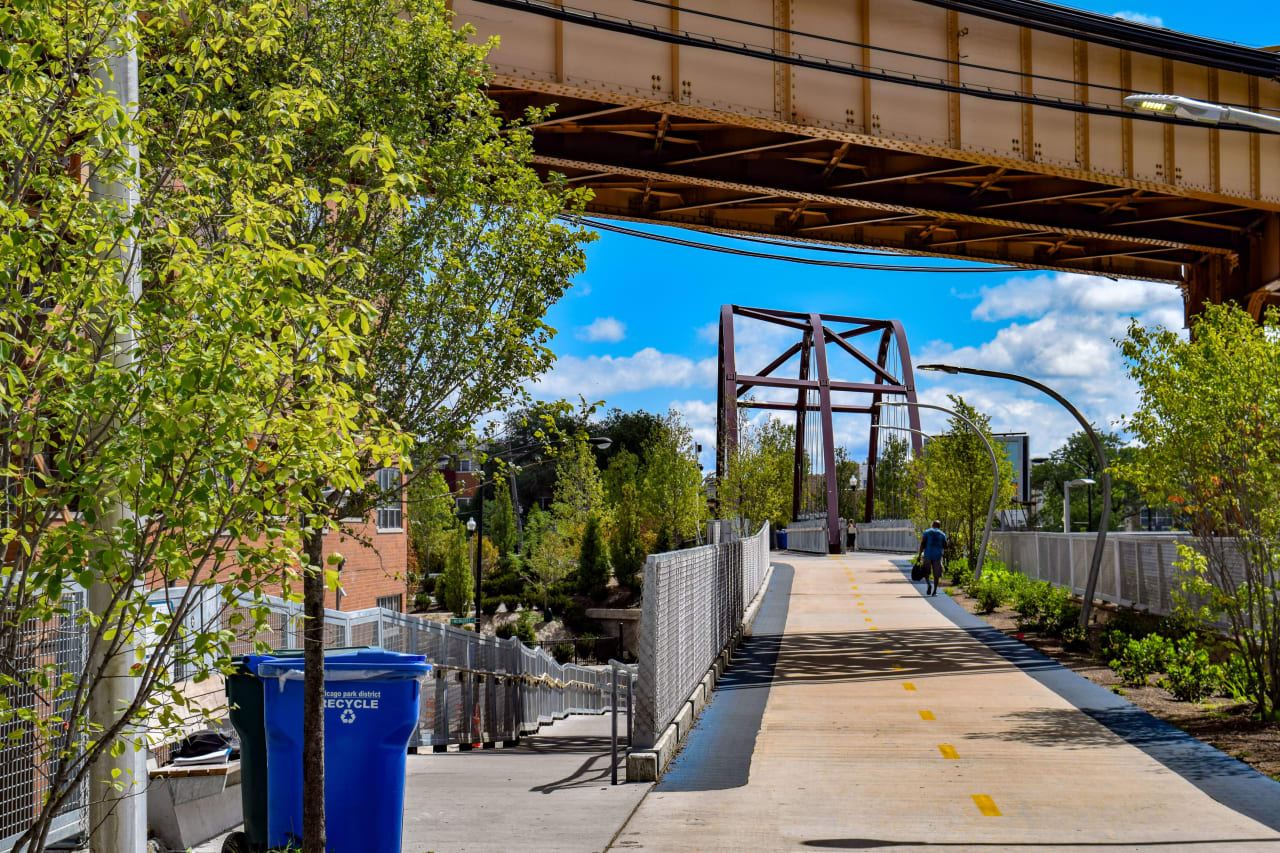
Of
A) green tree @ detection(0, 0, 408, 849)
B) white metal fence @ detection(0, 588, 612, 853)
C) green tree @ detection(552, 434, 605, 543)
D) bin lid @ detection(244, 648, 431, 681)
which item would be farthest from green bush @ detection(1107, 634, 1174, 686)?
green tree @ detection(552, 434, 605, 543)

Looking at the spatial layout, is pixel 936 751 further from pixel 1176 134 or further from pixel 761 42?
pixel 1176 134

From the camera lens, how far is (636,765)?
32.5 ft

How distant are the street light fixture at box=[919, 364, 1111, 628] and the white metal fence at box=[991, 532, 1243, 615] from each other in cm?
28

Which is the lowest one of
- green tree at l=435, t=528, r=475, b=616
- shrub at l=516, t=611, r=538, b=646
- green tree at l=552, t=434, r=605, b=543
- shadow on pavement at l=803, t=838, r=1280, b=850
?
shrub at l=516, t=611, r=538, b=646

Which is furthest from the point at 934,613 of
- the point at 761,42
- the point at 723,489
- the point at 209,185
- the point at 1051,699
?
the point at 723,489

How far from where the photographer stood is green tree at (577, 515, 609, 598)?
177 feet

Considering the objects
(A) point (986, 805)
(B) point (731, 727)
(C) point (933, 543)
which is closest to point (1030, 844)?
(A) point (986, 805)

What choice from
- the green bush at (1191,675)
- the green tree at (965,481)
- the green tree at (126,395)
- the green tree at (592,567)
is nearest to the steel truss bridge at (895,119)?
the green bush at (1191,675)

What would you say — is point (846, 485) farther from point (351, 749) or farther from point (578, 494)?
point (351, 749)

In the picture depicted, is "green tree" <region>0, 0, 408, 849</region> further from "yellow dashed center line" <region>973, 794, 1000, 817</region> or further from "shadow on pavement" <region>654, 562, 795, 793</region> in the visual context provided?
"shadow on pavement" <region>654, 562, 795, 793</region>

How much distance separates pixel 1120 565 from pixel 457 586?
107ft

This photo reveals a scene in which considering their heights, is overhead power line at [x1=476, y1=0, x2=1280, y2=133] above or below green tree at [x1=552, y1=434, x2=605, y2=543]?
above

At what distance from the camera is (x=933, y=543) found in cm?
3056

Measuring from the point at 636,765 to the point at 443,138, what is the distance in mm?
5328
